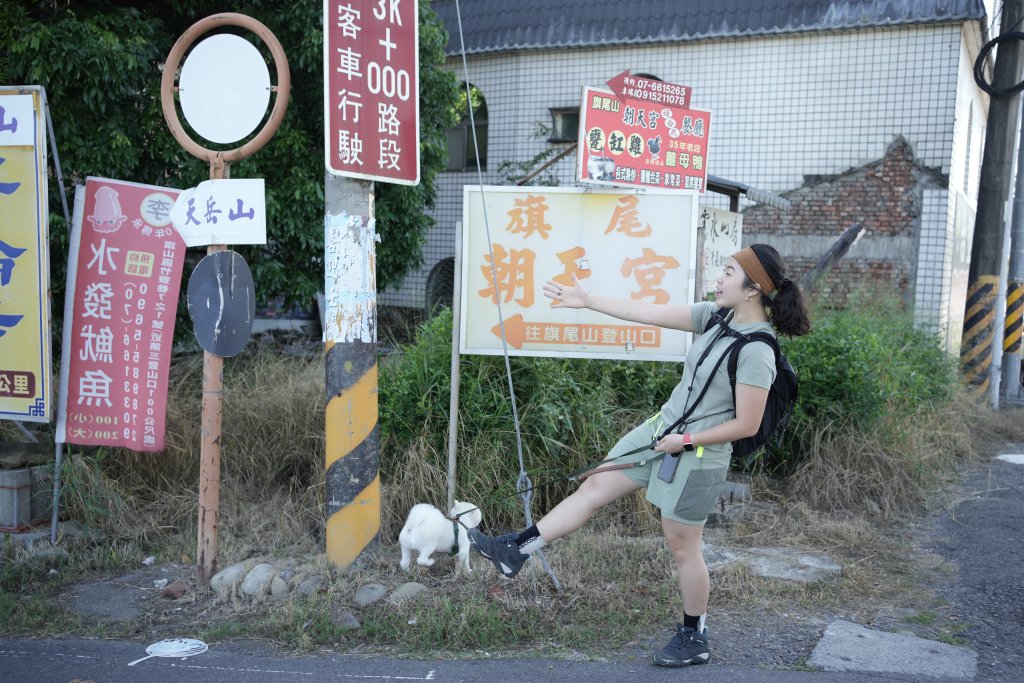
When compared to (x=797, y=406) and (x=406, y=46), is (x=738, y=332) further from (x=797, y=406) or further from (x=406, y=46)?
Result: (x=797, y=406)

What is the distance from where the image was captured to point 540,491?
5.77 m

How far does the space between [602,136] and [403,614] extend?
3164mm

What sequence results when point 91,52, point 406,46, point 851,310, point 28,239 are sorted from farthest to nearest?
point 851,310 → point 91,52 → point 28,239 → point 406,46

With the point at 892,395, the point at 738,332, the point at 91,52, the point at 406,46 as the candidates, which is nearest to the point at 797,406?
the point at 892,395

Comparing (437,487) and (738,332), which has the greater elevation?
(738,332)

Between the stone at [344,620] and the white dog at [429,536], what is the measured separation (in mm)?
537

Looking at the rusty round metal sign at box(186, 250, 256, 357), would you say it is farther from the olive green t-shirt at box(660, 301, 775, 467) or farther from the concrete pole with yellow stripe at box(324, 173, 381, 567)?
the olive green t-shirt at box(660, 301, 775, 467)

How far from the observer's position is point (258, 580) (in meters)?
4.74

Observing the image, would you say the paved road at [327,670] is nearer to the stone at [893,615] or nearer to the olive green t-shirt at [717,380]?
the stone at [893,615]

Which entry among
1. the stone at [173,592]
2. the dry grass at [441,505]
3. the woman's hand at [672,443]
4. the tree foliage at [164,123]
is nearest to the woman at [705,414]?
the woman's hand at [672,443]

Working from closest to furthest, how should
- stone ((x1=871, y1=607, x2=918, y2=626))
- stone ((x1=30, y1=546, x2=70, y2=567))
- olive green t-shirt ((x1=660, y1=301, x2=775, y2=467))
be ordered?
olive green t-shirt ((x1=660, y1=301, x2=775, y2=467))
stone ((x1=871, y1=607, x2=918, y2=626))
stone ((x1=30, y1=546, x2=70, y2=567))

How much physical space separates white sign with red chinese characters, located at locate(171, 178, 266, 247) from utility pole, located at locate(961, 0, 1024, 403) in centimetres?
953

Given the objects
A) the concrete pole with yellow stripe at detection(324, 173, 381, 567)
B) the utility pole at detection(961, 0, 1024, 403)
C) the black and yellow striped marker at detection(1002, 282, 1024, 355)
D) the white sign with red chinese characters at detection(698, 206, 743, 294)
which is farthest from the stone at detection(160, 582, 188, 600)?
the black and yellow striped marker at detection(1002, 282, 1024, 355)

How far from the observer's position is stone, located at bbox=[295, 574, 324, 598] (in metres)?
4.63
